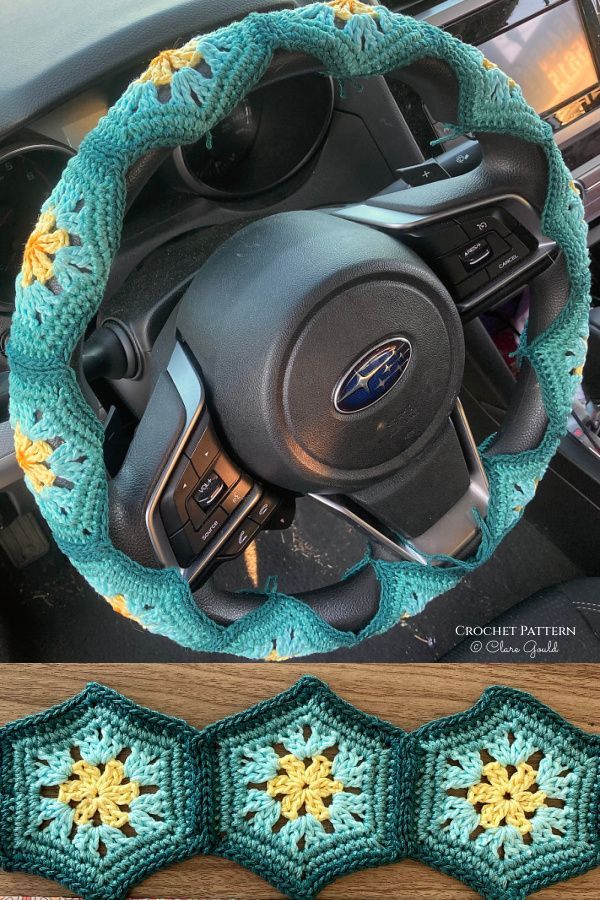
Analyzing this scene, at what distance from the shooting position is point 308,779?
2.11ft

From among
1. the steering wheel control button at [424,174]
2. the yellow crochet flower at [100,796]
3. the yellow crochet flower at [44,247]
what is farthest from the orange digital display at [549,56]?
the yellow crochet flower at [100,796]

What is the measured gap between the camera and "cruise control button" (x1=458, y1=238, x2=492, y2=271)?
2.25ft

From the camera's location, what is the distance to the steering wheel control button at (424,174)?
29.3 inches

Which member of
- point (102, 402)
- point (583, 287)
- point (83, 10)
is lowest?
point (583, 287)

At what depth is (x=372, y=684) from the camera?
0.64 metres

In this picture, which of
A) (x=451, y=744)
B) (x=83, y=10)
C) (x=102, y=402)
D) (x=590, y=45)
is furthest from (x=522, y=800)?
(x=590, y=45)

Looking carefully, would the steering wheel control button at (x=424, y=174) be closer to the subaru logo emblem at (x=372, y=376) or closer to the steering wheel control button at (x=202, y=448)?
the subaru logo emblem at (x=372, y=376)

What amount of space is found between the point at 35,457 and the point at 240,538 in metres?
0.20

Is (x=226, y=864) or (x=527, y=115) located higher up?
(x=527, y=115)

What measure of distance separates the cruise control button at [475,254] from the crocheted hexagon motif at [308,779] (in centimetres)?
38

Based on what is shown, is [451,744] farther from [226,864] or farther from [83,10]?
[83,10]

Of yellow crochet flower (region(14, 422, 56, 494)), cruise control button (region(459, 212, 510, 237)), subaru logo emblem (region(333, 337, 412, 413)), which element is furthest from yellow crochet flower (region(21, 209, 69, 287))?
cruise control button (region(459, 212, 510, 237))

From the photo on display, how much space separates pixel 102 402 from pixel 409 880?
486mm

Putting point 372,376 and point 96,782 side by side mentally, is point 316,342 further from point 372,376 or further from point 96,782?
point 96,782
